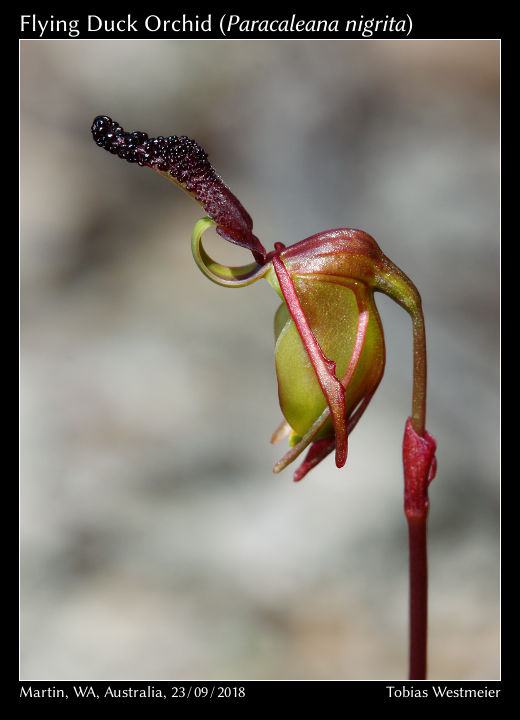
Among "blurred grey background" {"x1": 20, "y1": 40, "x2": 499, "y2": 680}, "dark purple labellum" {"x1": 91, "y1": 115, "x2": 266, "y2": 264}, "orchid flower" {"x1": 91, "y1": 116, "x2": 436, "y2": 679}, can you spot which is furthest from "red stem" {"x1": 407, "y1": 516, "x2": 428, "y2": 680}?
"blurred grey background" {"x1": 20, "y1": 40, "x2": 499, "y2": 680}

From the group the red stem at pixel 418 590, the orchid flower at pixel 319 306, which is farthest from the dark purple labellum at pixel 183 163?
the red stem at pixel 418 590

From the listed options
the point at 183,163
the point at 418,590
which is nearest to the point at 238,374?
the point at 418,590

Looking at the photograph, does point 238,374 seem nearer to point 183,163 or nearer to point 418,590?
point 418,590

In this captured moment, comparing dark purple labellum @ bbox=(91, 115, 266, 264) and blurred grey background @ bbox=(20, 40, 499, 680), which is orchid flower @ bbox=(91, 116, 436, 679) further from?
blurred grey background @ bbox=(20, 40, 499, 680)

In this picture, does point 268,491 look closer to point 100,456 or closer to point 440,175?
point 100,456

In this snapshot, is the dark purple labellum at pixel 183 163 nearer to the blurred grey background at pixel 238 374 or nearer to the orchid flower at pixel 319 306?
the orchid flower at pixel 319 306
